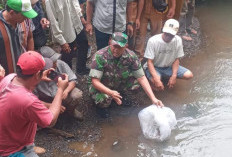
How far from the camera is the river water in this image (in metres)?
3.86

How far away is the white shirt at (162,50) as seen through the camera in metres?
4.67

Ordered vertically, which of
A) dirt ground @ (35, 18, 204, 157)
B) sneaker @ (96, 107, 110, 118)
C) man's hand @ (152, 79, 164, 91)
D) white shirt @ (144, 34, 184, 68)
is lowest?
dirt ground @ (35, 18, 204, 157)

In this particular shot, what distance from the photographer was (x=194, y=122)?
14.3 ft

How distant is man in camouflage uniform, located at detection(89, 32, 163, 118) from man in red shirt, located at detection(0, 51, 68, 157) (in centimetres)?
137

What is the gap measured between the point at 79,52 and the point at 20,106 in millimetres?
2725

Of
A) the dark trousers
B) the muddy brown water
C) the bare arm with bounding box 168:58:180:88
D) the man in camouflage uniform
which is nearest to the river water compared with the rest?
the muddy brown water

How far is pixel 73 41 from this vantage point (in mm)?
4648

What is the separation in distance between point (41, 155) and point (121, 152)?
1067 mm

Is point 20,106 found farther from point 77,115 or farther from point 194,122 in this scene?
point 194,122

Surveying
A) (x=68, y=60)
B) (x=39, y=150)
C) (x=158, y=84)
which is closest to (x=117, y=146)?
(x=39, y=150)

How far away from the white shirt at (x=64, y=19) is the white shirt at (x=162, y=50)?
122 cm

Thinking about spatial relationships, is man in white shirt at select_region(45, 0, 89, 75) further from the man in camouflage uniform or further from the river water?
the river water

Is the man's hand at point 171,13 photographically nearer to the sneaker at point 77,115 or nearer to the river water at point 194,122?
the river water at point 194,122

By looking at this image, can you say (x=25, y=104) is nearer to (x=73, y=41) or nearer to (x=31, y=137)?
(x=31, y=137)
